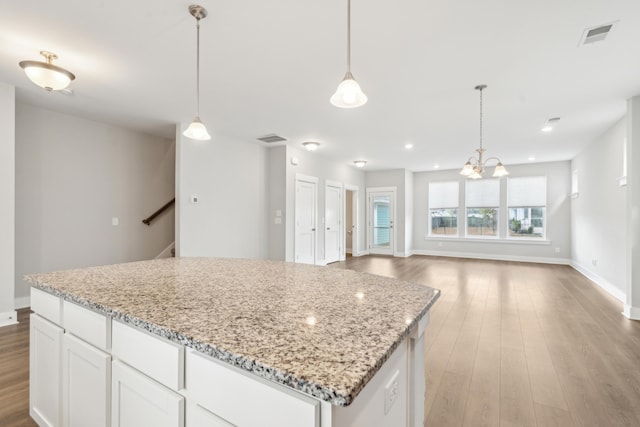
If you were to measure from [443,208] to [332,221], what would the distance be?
378 centimetres

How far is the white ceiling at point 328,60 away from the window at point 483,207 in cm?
380

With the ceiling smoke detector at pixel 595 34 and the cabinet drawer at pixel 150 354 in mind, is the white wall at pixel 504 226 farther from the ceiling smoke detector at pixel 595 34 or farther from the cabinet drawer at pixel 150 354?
the cabinet drawer at pixel 150 354

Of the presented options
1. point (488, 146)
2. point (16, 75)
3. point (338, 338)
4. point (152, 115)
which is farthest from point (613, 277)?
point (16, 75)

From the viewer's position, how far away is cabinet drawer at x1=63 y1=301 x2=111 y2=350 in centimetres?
123

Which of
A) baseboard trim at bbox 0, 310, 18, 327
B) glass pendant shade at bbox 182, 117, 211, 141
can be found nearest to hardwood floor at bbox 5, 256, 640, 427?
baseboard trim at bbox 0, 310, 18, 327

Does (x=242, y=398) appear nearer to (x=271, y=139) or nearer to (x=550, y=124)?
(x=271, y=139)

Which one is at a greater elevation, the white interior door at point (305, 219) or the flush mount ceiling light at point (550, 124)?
the flush mount ceiling light at point (550, 124)

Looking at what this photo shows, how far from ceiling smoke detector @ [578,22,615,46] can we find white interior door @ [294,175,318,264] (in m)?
4.67

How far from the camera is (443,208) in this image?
9.10m

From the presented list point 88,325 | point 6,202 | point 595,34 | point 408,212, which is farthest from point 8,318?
point 408,212

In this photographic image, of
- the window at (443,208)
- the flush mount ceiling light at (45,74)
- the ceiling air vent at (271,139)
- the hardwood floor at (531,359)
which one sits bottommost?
the hardwood floor at (531,359)

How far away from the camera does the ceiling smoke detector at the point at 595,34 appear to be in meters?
2.26

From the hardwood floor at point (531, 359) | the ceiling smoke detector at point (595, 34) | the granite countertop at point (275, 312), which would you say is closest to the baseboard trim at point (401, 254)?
the hardwood floor at point (531, 359)

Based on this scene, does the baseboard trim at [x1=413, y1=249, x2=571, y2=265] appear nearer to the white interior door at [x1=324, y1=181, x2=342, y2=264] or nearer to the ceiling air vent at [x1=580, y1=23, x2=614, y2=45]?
the white interior door at [x1=324, y1=181, x2=342, y2=264]
